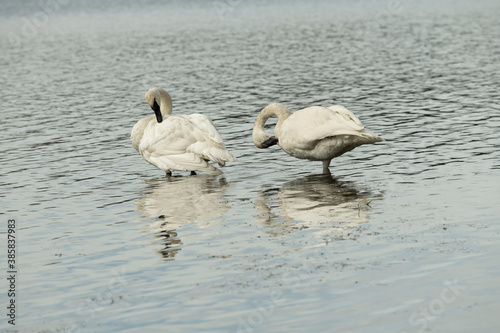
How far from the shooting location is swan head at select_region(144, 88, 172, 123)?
19.8 metres

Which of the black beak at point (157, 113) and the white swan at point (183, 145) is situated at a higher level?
the black beak at point (157, 113)

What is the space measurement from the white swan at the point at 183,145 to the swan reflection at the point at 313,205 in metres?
1.95

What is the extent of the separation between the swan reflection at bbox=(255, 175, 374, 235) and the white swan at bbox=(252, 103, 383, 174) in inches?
25.4

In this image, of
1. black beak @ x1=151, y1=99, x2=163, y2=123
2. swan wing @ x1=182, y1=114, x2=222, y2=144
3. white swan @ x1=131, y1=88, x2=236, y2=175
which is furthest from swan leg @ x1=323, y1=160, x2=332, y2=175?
black beak @ x1=151, y1=99, x2=163, y2=123

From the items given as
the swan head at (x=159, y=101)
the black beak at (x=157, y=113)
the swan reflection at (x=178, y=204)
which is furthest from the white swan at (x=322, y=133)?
the swan head at (x=159, y=101)

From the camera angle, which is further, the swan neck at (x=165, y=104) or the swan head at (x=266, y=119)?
the swan neck at (x=165, y=104)

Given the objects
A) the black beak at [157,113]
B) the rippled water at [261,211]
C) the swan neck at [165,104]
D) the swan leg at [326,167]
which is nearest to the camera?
the rippled water at [261,211]

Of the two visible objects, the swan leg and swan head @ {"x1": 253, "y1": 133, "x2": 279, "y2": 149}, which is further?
swan head @ {"x1": 253, "y1": 133, "x2": 279, "y2": 149}

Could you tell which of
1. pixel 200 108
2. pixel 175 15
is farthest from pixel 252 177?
pixel 175 15

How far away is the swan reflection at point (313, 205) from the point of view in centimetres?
1355

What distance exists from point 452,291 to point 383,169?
841cm

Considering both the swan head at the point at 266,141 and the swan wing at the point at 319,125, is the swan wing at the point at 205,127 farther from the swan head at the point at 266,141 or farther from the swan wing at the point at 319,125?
the swan wing at the point at 319,125

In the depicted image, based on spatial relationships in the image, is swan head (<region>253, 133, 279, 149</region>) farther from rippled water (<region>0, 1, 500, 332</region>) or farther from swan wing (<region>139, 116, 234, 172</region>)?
swan wing (<region>139, 116, 234, 172</region>)

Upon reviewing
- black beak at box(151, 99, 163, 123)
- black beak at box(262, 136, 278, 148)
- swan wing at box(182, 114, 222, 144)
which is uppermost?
black beak at box(151, 99, 163, 123)
